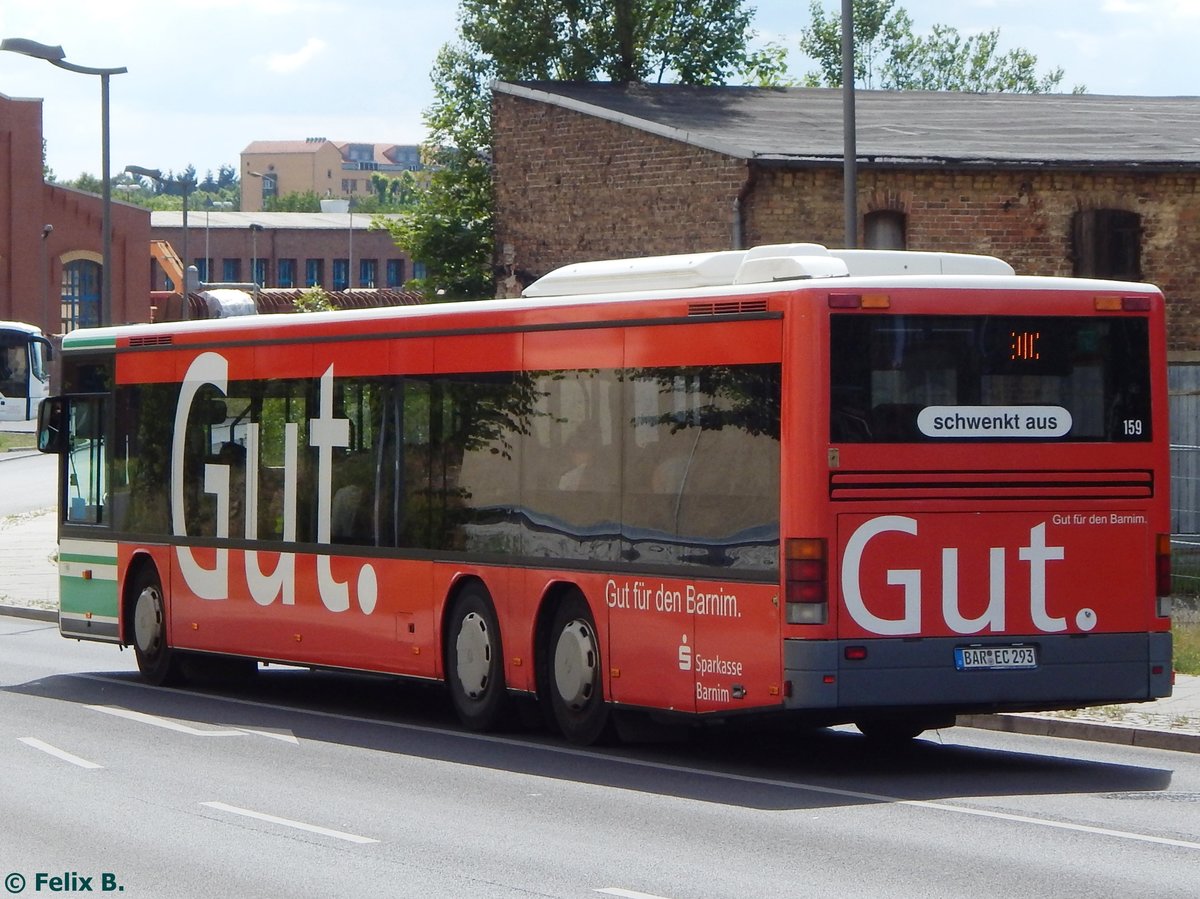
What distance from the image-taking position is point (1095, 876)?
903 cm

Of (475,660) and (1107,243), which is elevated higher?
(1107,243)

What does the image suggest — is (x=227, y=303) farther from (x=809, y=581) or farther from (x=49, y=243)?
(x=809, y=581)

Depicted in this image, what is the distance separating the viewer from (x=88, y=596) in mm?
19562

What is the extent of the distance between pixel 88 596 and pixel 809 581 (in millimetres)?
9796

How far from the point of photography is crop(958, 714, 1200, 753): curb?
13859 mm

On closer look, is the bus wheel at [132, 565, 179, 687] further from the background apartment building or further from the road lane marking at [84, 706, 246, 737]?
the background apartment building

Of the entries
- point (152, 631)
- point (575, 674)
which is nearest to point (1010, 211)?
point (152, 631)

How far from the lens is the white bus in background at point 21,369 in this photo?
63656mm

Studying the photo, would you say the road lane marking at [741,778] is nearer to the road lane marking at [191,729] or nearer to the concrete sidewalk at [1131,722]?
the road lane marking at [191,729]

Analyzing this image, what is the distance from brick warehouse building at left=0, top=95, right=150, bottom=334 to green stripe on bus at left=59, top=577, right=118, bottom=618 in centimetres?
7034

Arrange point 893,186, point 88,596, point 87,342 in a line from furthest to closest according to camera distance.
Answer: point 893,186 < point 87,342 < point 88,596

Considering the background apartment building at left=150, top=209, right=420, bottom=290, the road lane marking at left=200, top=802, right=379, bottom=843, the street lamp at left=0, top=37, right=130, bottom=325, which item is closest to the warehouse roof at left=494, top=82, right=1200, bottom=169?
the street lamp at left=0, top=37, right=130, bottom=325

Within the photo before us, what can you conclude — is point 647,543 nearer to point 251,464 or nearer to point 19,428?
point 251,464

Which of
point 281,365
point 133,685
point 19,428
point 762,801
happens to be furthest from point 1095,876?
point 19,428
